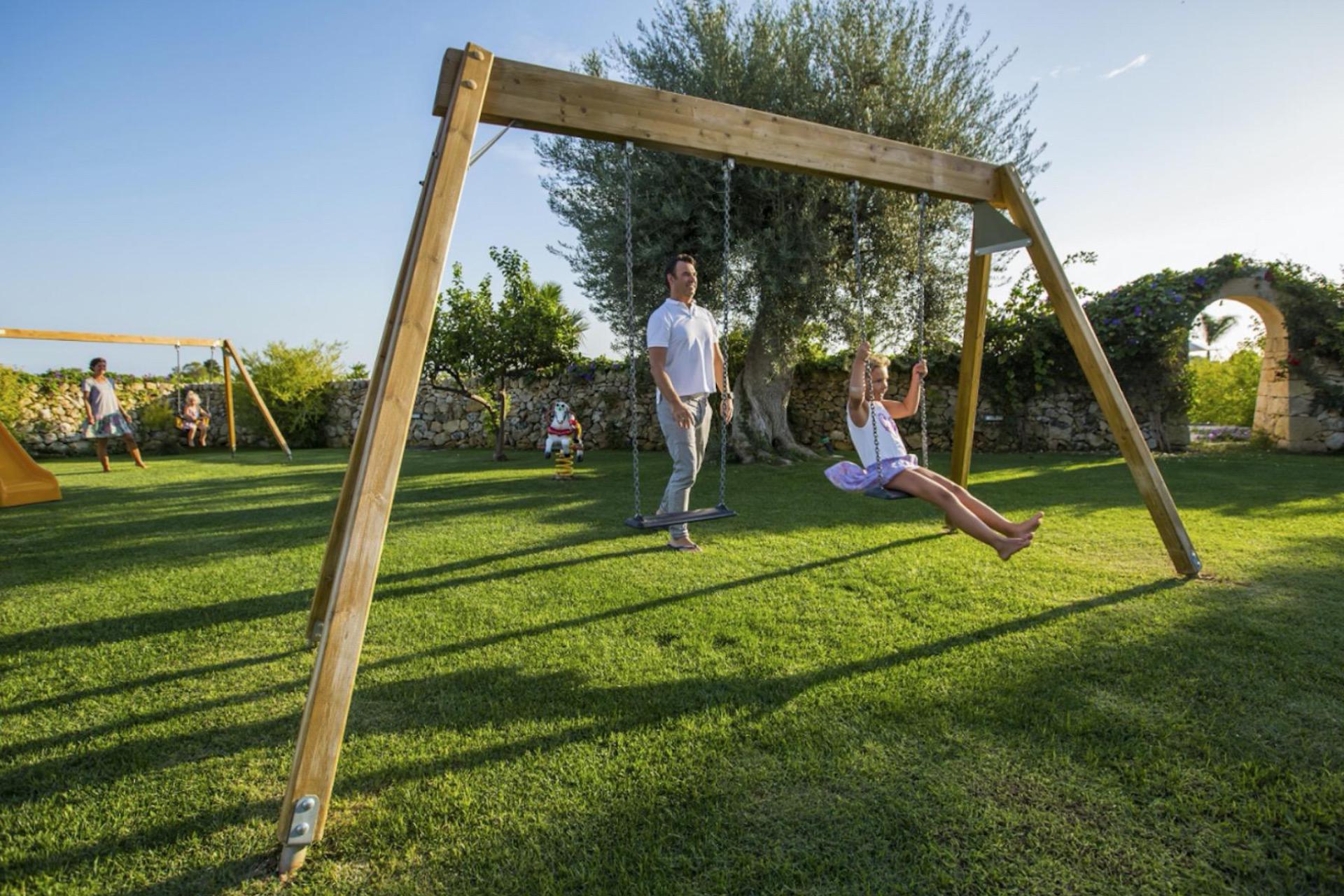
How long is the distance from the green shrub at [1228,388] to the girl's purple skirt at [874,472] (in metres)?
13.3

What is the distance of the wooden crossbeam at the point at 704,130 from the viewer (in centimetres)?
285

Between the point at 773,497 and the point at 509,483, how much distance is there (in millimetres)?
3823

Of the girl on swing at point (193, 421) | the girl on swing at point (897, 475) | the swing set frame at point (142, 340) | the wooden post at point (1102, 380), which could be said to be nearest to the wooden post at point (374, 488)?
the girl on swing at point (897, 475)

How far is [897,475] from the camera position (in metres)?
3.98

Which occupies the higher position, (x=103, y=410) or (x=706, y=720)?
(x=103, y=410)

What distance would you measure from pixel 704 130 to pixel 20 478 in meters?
9.06

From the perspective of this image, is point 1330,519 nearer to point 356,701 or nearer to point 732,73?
point 356,701

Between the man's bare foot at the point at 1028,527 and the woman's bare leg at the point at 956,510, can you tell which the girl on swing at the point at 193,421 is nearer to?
the woman's bare leg at the point at 956,510

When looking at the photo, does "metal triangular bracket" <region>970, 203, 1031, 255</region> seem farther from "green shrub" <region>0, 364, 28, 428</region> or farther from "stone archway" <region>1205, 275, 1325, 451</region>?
"green shrub" <region>0, 364, 28, 428</region>

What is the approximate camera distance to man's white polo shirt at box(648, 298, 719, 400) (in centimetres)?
455

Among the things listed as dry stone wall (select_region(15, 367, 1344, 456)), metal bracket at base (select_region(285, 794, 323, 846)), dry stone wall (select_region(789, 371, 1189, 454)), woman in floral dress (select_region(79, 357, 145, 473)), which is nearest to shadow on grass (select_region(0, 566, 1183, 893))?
metal bracket at base (select_region(285, 794, 323, 846))

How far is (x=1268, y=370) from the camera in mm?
12109

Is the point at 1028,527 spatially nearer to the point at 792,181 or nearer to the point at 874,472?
the point at 874,472

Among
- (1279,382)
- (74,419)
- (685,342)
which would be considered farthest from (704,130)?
(74,419)
